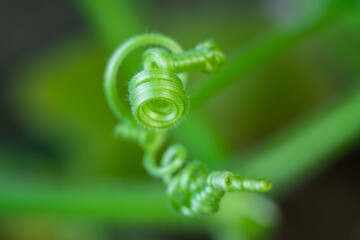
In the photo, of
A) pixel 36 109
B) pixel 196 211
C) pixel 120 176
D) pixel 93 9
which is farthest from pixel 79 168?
pixel 196 211

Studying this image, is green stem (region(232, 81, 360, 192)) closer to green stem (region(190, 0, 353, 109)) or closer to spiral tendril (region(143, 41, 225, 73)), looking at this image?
green stem (region(190, 0, 353, 109))

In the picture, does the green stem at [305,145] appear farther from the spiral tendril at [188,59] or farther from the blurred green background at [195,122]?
the spiral tendril at [188,59]

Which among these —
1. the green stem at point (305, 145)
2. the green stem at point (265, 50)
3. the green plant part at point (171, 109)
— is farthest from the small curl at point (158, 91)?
the green stem at point (305, 145)

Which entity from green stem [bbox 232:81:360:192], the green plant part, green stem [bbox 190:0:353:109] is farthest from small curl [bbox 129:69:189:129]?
green stem [bbox 232:81:360:192]

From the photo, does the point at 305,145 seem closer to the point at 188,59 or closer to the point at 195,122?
the point at 195,122

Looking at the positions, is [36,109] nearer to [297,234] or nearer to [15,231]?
[15,231]

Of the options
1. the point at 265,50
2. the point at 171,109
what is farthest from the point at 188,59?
the point at 265,50
